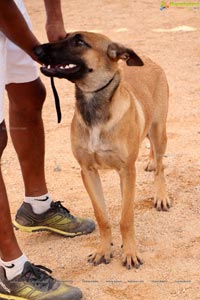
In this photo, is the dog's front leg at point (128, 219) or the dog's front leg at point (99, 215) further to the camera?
the dog's front leg at point (99, 215)

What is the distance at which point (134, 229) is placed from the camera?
452cm

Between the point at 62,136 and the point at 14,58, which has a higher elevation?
the point at 14,58

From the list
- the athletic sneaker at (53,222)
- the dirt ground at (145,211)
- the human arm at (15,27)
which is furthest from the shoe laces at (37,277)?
the human arm at (15,27)

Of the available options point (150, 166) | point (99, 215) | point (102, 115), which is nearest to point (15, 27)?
point (102, 115)

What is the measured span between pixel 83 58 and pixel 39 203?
49.1 inches

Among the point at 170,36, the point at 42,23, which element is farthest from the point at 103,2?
the point at 170,36

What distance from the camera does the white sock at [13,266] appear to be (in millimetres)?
3821

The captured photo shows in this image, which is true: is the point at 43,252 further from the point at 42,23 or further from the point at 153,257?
the point at 42,23

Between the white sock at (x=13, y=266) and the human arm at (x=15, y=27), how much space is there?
125cm

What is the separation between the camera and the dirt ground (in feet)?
13.3

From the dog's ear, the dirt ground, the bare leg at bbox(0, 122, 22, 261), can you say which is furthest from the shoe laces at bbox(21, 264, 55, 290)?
the dog's ear

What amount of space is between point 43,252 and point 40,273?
0.61 m

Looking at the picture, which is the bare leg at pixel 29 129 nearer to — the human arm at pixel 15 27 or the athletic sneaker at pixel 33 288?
the human arm at pixel 15 27

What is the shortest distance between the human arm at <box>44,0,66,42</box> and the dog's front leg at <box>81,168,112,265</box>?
0.92m
